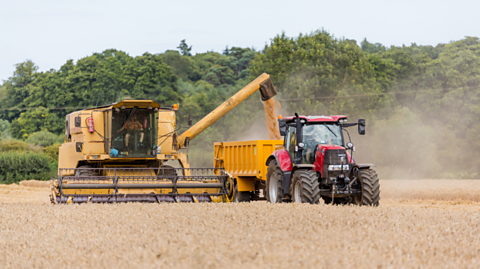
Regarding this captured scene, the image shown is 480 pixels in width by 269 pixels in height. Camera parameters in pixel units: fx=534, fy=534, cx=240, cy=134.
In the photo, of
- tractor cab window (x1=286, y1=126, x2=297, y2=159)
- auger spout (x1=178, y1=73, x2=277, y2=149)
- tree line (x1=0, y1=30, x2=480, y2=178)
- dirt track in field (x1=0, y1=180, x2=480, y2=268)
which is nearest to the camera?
dirt track in field (x1=0, y1=180, x2=480, y2=268)

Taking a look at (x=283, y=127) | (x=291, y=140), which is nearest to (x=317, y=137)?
(x=291, y=140)

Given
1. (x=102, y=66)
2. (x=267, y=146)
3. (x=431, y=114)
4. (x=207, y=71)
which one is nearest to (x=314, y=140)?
(x=267, y=146)

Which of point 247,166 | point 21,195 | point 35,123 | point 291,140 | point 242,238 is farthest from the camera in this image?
point 35,123

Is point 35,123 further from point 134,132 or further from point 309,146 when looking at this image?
point 309,146

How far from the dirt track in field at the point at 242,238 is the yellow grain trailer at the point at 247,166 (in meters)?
3.60

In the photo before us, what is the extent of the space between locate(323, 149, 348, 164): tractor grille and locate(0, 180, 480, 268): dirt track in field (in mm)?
1595

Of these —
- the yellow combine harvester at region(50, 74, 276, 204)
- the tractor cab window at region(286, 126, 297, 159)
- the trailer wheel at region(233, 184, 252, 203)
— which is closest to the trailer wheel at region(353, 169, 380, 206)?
the tractor cab window at region(286, 126, 297, 159)

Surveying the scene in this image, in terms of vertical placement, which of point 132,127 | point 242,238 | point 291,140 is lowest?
point 242,238

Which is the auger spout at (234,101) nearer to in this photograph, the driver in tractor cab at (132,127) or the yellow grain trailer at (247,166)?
the yellow grain trailer at (247,166)

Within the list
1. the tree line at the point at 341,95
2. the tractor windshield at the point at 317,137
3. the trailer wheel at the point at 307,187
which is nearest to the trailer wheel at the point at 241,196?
the tractor windshield at the point at 317,137

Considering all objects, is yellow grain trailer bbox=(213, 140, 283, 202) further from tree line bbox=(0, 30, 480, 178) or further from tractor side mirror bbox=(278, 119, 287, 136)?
tree line bbox=(0, 30, 480, 178)

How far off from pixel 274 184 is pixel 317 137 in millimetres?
1446

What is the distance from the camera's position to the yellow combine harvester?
12.5 metres

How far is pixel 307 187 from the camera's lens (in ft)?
33.8
